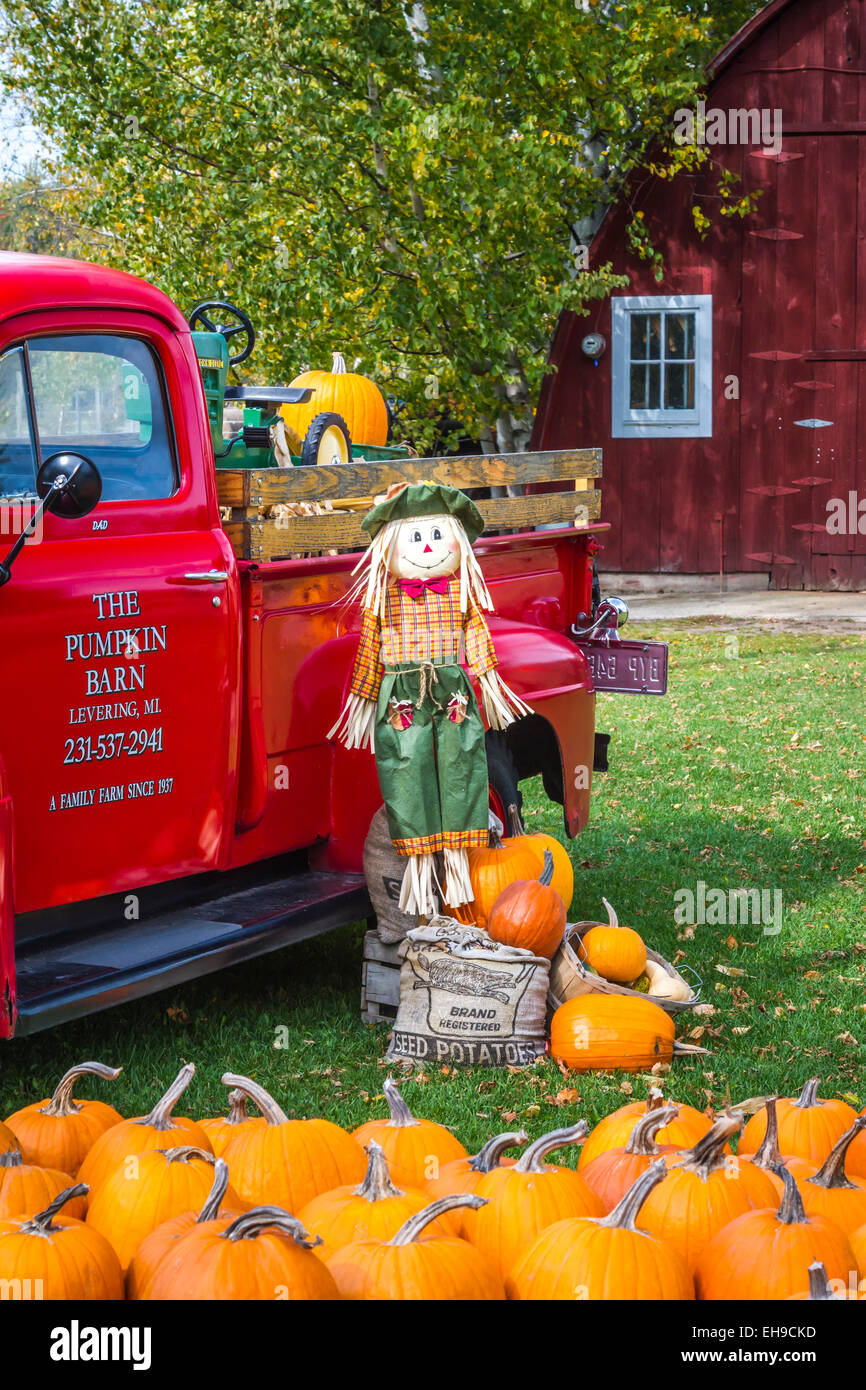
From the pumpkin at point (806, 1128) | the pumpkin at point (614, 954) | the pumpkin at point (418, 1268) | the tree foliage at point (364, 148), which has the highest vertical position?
the tree foliage at point (364, 148)

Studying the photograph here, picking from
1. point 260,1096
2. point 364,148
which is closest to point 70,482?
point 260,1096

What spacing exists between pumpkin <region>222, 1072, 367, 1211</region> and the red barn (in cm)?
1356

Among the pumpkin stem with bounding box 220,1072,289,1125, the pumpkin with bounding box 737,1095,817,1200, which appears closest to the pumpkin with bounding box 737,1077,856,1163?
the pumpkin with bounding box 737,1095,817,1200

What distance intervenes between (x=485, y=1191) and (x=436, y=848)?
219cm

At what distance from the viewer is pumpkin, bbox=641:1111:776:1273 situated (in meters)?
2.57

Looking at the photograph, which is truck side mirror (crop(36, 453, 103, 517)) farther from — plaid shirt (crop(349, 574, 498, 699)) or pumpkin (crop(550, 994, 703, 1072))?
pumpkin (crop(550, 994, 703, 1072))

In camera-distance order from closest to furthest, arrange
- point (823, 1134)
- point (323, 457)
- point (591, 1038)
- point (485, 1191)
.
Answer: point (485, 1191), point (823, 1134), point (591, 1038), point (323, 457)

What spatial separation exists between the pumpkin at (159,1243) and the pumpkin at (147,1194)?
0.17 meters

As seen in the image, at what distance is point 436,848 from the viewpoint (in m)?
4.80

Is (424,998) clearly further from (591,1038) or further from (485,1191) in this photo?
(485,1191)

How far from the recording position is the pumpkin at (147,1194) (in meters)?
2.62

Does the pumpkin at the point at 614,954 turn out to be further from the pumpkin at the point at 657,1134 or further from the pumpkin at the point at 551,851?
the pumpkin at the point at 657,1134

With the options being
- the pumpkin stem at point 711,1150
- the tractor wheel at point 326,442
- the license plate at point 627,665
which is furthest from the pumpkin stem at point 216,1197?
the license plate at point 627,665
